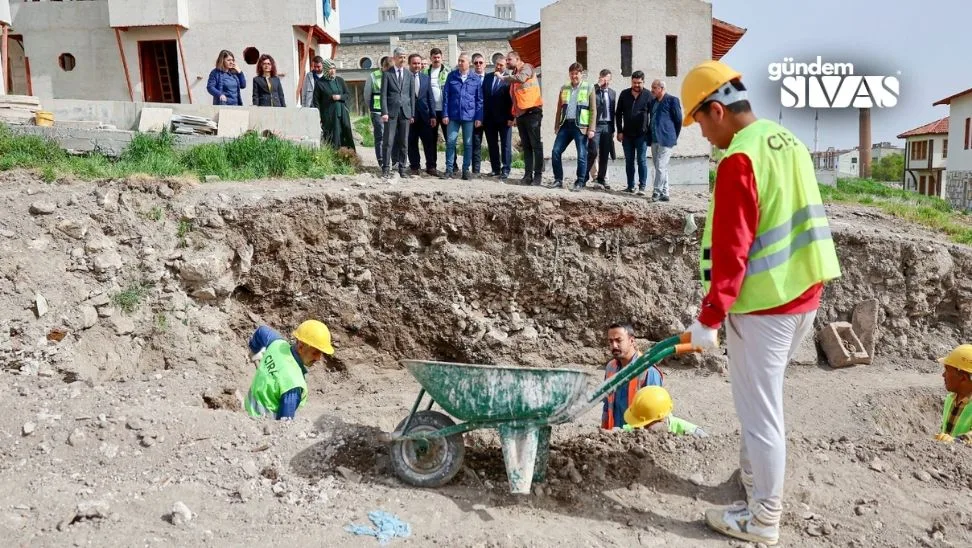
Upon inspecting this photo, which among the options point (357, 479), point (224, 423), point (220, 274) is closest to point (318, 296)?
point (220, 274)

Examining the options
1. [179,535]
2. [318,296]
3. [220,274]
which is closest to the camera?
[179,535]

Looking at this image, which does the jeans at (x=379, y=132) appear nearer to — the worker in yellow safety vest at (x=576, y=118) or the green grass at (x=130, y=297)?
the worker in yellow safety vest at (x=576, y=118)

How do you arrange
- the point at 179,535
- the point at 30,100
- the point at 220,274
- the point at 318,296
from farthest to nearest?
the point at 30,100 < the point at 318,296 < the point at 220,274 < the point at 179,535

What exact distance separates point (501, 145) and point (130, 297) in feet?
17.2

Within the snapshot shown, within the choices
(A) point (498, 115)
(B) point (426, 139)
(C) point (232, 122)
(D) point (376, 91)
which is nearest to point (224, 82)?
(C) point (232, 122)

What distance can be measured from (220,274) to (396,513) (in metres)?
4.61

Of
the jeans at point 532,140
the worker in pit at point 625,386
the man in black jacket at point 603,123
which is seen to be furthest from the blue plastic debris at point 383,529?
the man in black jacket at point 603,123

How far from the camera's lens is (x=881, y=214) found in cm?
1070

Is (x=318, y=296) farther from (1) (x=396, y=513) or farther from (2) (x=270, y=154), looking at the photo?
(1) (x=396, y=513)

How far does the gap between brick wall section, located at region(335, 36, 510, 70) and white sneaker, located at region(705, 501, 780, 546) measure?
2989 centimetres

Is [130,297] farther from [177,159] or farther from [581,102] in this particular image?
[581,102]

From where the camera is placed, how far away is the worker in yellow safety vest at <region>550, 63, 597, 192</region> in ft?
29.5

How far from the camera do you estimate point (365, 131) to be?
66.9 ft

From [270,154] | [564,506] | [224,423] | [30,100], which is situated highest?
[30,100]
